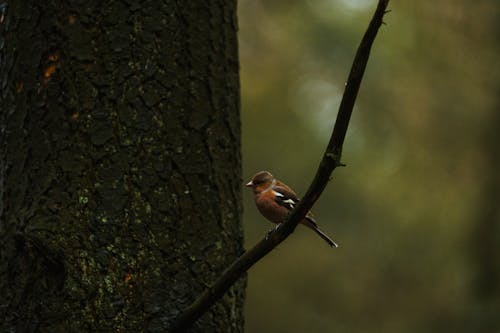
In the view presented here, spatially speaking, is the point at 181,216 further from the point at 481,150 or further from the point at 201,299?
the point at 481,150

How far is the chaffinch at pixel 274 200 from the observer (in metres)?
6.18

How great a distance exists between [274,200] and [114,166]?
9.58 ft


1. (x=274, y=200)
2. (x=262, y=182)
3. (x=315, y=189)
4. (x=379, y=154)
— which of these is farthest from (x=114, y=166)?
(x=379, y=154)

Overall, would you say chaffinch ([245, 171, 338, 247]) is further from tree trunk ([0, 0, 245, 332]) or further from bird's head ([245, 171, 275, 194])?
tree trunk ([0, 0, 245, 332])

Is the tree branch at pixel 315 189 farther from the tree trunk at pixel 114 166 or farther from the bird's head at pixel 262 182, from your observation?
the bird's head at pixel 262 182

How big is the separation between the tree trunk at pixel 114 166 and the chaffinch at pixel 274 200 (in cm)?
242

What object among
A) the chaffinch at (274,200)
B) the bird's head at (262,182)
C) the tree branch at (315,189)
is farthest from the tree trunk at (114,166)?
the bird's head at (262,182)

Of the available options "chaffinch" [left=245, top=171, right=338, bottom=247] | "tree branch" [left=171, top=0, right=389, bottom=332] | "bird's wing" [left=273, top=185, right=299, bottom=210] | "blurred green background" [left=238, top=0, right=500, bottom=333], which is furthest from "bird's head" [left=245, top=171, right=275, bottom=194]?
"tree branch" [left=171, top=0, right=389, bottom=332]

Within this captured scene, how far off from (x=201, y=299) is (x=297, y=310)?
5798 mm

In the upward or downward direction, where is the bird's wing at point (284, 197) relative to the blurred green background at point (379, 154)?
upward

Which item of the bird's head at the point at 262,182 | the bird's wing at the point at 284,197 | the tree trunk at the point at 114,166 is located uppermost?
the tree trunk at the point at 114,166

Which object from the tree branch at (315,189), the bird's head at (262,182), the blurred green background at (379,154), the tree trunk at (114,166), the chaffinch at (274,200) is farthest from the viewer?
the blurred green background at (379,154)

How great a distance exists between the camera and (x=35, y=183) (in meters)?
3.41

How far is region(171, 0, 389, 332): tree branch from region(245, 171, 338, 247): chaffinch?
2.90 m
